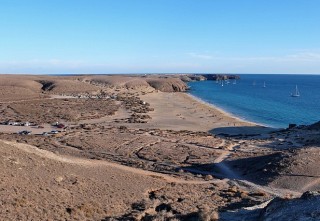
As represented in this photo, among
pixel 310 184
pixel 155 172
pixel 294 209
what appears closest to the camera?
pixel 294 209

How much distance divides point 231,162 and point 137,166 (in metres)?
9.10

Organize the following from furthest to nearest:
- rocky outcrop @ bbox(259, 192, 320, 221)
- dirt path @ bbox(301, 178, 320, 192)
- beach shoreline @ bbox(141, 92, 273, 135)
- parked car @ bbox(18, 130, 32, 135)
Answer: beach shoreline @ bbox(141, 92, 273, 135)
parked car @ bbox(18, 130, 32, 135)
dirt path @ bbox(301, 178, 320, 192)
rocky outcrop @ bbox(259, 192, 320, 221)

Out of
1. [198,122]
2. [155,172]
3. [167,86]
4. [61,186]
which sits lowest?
[198,122]

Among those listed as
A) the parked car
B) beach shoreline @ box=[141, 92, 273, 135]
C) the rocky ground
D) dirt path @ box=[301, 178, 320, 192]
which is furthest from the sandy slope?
beach shoreline @ box=[141, 92, 273, 135]

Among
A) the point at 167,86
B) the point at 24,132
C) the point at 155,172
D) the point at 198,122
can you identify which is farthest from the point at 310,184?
the point at 167,86

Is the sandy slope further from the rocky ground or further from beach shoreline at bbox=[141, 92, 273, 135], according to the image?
beach shoreline at bbox=[141, 92, 273, 135]

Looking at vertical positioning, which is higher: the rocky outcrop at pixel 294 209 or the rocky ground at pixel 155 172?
the rocky outcrop at pixel 294 209

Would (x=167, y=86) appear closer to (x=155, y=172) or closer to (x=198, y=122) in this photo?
(x=198, y=122)

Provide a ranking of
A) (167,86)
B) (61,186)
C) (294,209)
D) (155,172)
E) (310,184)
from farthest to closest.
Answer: (167,86)
(155,172)
(310,184)
(61,186)
(294,209)

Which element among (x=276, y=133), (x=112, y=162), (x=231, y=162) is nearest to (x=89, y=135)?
(x=112, y=162)

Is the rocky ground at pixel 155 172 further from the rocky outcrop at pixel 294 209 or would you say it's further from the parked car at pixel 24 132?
the parked car at pixel 24 132

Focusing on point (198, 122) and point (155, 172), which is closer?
point (155, 172)

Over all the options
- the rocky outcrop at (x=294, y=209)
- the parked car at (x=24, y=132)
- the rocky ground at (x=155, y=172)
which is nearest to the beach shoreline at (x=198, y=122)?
the rocky ground at (x=155, y=172)

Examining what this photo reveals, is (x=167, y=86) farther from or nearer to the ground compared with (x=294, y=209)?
nearer to the ground
